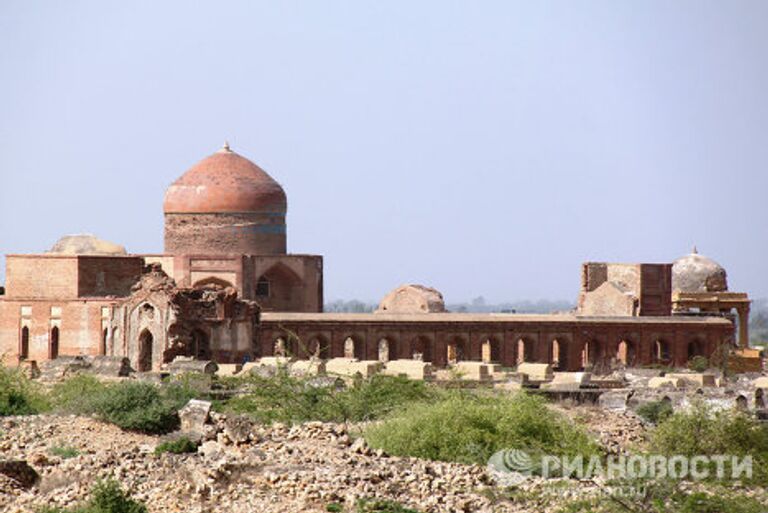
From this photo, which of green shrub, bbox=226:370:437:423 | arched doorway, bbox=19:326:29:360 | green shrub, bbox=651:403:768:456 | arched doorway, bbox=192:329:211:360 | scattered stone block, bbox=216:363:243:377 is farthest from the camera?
arched doorway, bbox=19:326:29:360

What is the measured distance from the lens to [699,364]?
51312 millimetres

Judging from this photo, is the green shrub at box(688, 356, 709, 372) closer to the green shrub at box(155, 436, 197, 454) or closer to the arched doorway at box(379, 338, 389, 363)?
the arched doorway at box(379, 338, 389, 363)

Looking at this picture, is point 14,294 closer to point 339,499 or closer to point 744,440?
point 744,440

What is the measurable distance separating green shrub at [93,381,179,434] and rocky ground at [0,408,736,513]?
1541 millimetres

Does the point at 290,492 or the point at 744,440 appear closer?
the point at 290,492

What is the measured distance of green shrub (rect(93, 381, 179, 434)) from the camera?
2459 cm

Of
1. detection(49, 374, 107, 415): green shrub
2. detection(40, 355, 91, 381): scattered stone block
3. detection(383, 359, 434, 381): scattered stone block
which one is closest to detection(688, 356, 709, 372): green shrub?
detection(383, 359, 434, 381): scattered stone block

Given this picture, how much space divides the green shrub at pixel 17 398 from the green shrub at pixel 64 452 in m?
5.02

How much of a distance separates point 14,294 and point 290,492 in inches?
1161

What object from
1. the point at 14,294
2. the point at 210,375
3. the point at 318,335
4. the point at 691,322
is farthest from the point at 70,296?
the point at 691,322

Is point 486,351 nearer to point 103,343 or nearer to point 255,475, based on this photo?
point 103,343

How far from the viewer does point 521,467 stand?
2056 cm

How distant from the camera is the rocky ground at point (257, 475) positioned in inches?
742

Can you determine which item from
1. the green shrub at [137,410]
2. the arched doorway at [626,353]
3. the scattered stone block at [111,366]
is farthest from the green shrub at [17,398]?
the arched doorway at [626,353]
